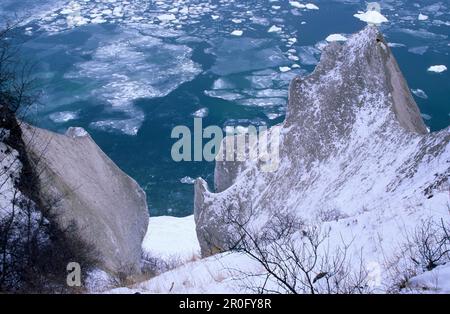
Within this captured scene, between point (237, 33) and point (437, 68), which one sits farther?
point (237, 33)

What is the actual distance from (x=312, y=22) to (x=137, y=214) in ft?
204

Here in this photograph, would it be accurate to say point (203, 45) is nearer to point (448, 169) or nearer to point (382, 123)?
point (382, 123)

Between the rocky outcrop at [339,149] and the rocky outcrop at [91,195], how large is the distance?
3475 mm

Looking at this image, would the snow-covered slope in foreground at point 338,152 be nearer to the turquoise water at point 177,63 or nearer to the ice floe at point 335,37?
the turquoise water at point 177,63

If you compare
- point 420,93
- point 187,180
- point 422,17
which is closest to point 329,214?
point 187,180

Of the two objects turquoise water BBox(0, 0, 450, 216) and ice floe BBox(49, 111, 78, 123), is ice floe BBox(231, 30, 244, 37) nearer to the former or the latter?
turquoise water BBox(0, 0, 450, 216)

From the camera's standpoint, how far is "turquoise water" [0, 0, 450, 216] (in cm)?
5231

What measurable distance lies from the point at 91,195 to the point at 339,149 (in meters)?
11.8

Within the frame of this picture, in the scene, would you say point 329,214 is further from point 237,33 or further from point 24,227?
point 237,33

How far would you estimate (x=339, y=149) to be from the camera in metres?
22.5

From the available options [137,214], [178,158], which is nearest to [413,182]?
[137,214]

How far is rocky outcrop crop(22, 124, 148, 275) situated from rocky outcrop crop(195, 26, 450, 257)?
347cm

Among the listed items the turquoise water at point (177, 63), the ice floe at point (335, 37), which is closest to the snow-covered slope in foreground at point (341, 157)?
the turquoise water at point (177, 63)
